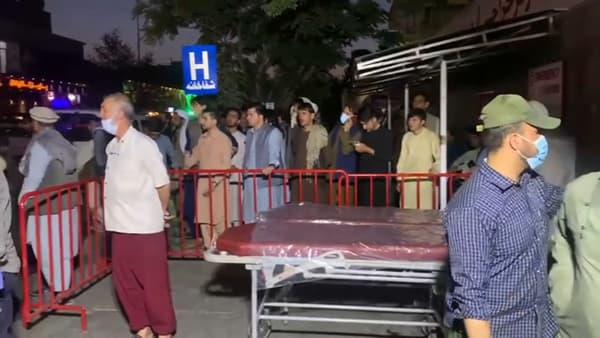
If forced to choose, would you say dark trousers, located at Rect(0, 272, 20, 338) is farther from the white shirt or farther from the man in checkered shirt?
the man in checkered shirt

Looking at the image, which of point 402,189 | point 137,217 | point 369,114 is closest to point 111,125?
point 137,217

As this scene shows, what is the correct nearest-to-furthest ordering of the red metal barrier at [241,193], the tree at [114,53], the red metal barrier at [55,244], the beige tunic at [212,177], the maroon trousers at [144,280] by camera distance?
the maroon trousers at [144,280], the red metal barrier at [55,244], the red metal barrier at [241,193], the beige tunic at [212,177], the tree at [114,53]

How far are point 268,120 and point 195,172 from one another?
4.62 ft

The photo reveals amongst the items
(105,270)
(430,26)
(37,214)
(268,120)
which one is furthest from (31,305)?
(430,26)

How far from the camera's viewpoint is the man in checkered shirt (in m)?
2.80

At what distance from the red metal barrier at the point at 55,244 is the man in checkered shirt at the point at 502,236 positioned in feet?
12.5

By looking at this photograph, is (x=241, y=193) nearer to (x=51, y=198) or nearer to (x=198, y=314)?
(x=198, y=314)

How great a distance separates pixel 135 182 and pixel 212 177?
3.18 metres

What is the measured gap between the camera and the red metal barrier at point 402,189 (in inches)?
299

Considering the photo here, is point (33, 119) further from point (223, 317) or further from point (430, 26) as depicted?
point (430, 26)

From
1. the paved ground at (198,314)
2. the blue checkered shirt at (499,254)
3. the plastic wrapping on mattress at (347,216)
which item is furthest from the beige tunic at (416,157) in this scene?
the blue checkered shirt at (499,254)

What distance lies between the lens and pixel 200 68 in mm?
12875

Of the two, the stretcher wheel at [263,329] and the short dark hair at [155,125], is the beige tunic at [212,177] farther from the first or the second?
the stretcher wheel at [263,329]

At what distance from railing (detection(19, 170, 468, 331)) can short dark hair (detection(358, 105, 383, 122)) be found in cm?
82
